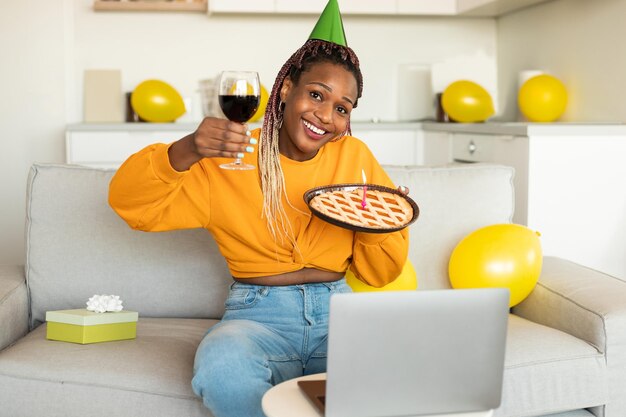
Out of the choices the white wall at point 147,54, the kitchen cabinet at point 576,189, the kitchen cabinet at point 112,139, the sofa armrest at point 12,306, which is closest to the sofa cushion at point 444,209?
the kitchen cabinet at point 576,189

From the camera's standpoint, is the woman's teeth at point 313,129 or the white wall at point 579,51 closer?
the woman's teeth at point 313,129

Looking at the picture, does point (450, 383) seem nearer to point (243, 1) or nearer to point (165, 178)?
point (165, 178)

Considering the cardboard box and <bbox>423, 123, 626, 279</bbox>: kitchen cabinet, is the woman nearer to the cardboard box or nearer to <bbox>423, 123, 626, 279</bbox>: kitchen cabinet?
<bbox>423, 123, 626, 279</bbox>: kitchen cabinet

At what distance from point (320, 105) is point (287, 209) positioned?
0.28 metres

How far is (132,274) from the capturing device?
2.56m

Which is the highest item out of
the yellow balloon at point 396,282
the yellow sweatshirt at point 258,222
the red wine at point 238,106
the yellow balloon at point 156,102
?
the yellow balloon at point 156,102

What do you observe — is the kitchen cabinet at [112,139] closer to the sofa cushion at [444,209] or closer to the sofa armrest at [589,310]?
the sofa cushion at [444,209]

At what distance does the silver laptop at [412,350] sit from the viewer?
1.44 metres

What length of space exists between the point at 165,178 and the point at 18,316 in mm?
782

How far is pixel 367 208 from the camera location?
1.96 metres

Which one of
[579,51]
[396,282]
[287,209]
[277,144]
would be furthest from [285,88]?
[579,51]

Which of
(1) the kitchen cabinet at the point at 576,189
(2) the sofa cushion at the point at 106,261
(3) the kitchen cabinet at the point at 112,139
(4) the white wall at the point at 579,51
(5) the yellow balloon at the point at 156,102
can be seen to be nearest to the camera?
(2) the sofa cushion at the point at 106,261

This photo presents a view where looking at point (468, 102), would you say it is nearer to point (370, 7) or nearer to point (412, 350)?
point (370, 7)

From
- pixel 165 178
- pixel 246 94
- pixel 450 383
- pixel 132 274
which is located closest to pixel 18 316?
pixel 132 274
